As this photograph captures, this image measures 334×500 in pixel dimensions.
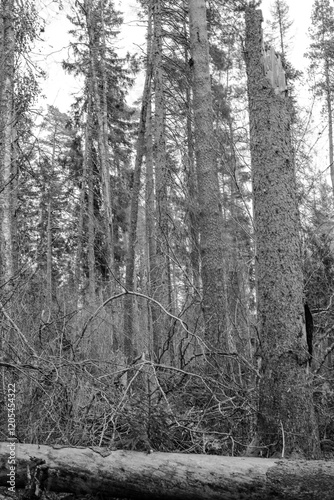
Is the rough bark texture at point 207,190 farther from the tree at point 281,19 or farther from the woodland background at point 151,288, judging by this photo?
the tree at point 281,19

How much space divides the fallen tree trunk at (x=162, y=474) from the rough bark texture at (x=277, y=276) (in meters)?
0.72

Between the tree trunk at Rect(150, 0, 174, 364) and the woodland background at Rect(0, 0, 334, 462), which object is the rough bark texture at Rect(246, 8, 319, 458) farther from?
the tree trunk at Rect(150, 0, 174, 364)

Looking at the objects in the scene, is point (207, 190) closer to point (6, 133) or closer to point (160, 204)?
point (160, 204)

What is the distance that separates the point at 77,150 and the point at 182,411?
16.6m

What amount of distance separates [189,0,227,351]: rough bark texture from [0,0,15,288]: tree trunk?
2971 mm

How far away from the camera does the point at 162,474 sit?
357 centimetres

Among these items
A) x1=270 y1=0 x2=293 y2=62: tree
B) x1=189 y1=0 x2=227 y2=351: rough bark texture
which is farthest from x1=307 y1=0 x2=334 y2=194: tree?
x1=189 y1=0 x2=227 y2=351: rough bark texture

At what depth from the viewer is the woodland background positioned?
Result: 4852mm

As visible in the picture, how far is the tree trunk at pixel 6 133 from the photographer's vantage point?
7.66m

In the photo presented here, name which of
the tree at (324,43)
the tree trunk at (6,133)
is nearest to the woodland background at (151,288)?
the tree trunk at (6,133)

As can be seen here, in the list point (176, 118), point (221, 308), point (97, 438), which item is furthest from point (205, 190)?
point (97, 438)


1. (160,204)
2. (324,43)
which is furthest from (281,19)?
(160,204)

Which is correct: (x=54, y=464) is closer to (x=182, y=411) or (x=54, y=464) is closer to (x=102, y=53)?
(x=182, y=411)

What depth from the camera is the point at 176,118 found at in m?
11.3
